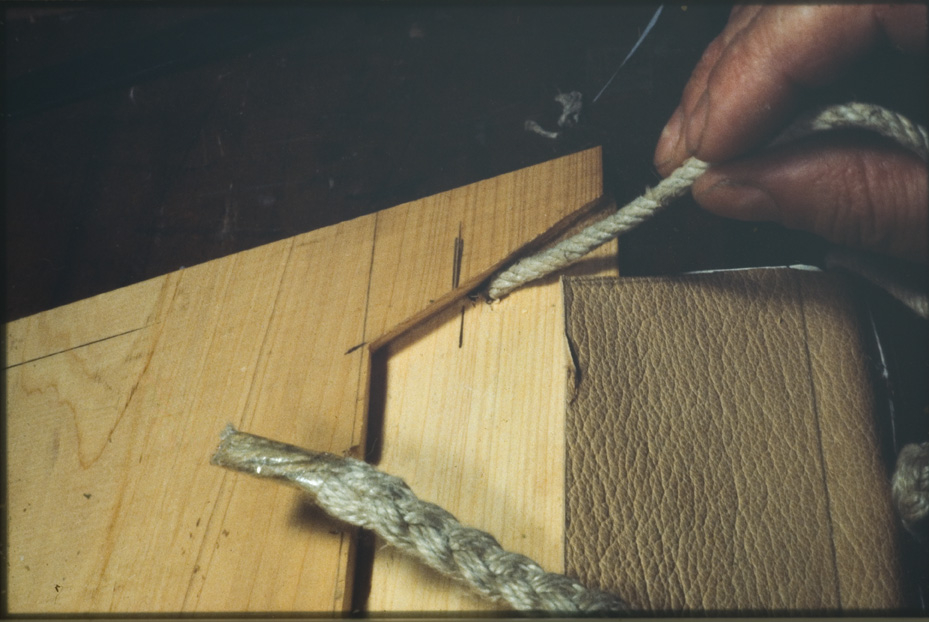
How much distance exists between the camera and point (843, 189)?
40 centimetres

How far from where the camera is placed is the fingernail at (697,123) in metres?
0.43

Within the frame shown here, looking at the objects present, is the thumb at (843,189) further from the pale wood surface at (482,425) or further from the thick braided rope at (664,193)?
the pale wood surface at (482,425)

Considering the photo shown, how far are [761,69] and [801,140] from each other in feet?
0.20

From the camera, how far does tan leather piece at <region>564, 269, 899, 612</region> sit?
0.41 m

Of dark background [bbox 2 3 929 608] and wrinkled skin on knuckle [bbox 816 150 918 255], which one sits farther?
dark background [bbox 2 3 929 608]

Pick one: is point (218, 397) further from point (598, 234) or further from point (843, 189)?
point (843, 189)

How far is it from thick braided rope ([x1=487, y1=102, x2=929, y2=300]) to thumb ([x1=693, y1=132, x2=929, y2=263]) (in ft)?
0.04

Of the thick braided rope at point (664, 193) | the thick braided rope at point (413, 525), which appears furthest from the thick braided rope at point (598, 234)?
the thick braided rope at point (413, 525)

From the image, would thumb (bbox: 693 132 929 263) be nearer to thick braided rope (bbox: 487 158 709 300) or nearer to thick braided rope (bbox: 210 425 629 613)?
thick braided rope (bbox: 487 158 709 300)

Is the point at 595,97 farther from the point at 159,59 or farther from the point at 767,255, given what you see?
the point at 159,59

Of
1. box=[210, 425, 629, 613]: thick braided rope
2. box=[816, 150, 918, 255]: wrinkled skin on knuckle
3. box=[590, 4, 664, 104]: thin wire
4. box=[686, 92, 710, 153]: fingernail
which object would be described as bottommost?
box=[210, 425, 629, 613]: thick braided rope

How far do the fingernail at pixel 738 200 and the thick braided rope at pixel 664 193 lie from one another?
18 millimetres

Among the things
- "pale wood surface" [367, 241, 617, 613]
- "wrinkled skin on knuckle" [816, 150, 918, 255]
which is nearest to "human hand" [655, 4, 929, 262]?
"wrinkled skin on knuckle" [816, 150, 918, 255]

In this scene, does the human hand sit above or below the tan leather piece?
above
